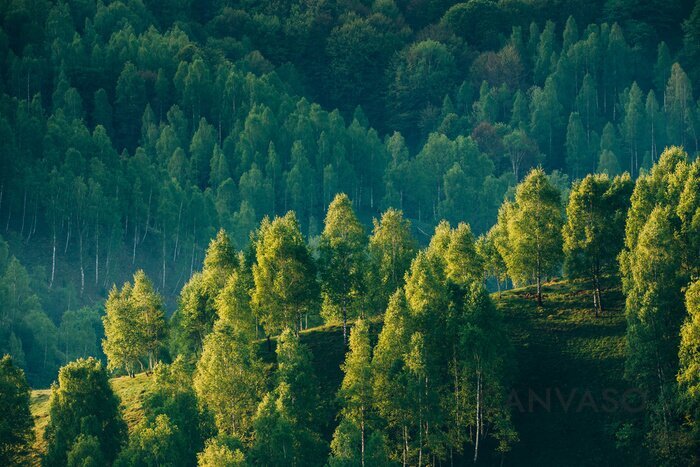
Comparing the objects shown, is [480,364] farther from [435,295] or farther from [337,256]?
[337,256]

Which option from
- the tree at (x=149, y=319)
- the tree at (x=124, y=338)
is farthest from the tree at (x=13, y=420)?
the tree at (x=149, y=319)

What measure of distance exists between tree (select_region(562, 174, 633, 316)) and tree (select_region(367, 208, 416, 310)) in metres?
19.6

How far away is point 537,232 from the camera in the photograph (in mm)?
124125

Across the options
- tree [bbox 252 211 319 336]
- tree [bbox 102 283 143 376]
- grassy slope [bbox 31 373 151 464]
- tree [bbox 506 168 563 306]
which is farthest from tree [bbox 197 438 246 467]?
tree [bbox 506 168 563 306]

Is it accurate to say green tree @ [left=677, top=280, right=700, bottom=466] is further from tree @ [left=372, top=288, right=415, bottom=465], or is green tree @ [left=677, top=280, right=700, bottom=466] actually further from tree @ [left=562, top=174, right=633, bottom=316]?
tree @ [left=372, top=288, right=415, bottom=465]

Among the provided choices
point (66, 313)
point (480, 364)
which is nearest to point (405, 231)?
point (480, 364)

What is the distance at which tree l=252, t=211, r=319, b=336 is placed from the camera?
407 ft

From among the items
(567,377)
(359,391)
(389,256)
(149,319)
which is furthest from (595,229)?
(149,319)

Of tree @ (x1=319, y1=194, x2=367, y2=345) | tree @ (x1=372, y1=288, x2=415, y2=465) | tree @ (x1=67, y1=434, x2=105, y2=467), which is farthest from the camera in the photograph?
tree @ (x1=319, y1=194, x2=367, y2=345)

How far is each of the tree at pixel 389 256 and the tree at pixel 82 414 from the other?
3232 centimetres

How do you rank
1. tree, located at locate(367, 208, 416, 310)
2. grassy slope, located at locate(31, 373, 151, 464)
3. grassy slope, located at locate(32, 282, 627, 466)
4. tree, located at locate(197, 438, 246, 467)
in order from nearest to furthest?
tree, located at locate(197, 438, 246, 467) < grassy slope, located at locate(32, 282, 627, 466) < grassy slope, located at locate(31, 373, 151, 464) < tree, located at locate(367, 208, 416, 310)

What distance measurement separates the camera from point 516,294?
12838 centimetres

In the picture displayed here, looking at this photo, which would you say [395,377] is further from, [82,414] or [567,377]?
[82,414]

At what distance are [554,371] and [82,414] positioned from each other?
42.9 metres
